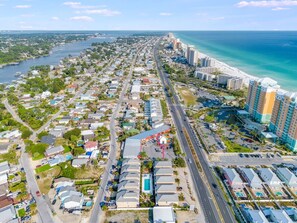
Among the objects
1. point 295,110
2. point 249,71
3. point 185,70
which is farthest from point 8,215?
point 249,71

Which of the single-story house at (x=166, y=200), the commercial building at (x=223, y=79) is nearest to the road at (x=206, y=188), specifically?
the single-story house at (x=166, y=200)

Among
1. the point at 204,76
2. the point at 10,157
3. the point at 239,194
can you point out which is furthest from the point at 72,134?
the point at 204,76

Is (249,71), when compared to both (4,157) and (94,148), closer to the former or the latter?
(94,148)

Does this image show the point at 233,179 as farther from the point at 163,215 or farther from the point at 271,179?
the point at 163,215

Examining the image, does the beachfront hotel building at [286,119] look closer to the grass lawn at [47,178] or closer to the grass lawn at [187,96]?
the grass lawn at [187,96]

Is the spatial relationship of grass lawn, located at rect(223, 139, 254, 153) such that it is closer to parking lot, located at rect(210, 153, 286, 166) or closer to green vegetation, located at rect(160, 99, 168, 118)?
parking lot, located at rect(210, 153, 286, 166)

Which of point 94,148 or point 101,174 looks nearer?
point 101,174

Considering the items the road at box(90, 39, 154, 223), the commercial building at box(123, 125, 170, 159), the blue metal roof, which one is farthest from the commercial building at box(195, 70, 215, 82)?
the commercial building at box(123, 125, 170, 159)
